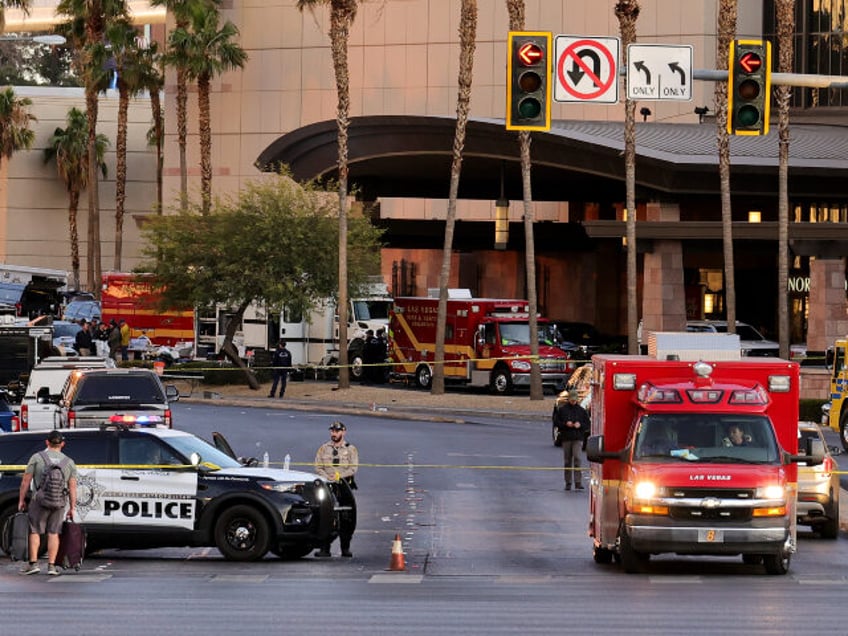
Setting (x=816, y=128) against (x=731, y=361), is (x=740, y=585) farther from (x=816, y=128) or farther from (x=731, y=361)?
(x=816, y=128)

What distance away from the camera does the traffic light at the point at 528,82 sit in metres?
23.2

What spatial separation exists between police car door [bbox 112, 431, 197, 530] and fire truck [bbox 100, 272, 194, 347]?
1856 inches

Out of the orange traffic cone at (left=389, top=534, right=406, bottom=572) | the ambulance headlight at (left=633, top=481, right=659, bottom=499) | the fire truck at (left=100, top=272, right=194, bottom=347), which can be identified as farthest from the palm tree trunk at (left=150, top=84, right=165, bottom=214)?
the ambulance headlight at (left=633, top=481, right=659, bottom=499)

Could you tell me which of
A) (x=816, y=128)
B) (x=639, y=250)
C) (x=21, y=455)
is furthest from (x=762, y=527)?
(x=816, y=128)

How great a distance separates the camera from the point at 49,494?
21.8 metres

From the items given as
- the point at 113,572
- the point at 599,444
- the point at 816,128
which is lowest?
the point at 113,572

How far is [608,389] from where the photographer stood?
2220cm

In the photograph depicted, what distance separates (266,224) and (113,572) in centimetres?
4090

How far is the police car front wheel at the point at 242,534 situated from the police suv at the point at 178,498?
0.01 metres

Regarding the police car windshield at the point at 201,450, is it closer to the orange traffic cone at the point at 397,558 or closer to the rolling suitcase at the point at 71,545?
the rolling suitcase at the point at 71,545

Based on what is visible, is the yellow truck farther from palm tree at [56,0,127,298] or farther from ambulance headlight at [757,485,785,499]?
palm tree at [56,0,127,298]

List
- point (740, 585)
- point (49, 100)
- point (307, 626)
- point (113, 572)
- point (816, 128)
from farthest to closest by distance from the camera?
point (49, 100) < point (816, 128) < point (113, 572) < point (740, 585) < point (307, 626)

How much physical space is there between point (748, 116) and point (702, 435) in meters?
4.53

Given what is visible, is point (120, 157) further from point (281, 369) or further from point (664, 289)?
point (664, 289)
